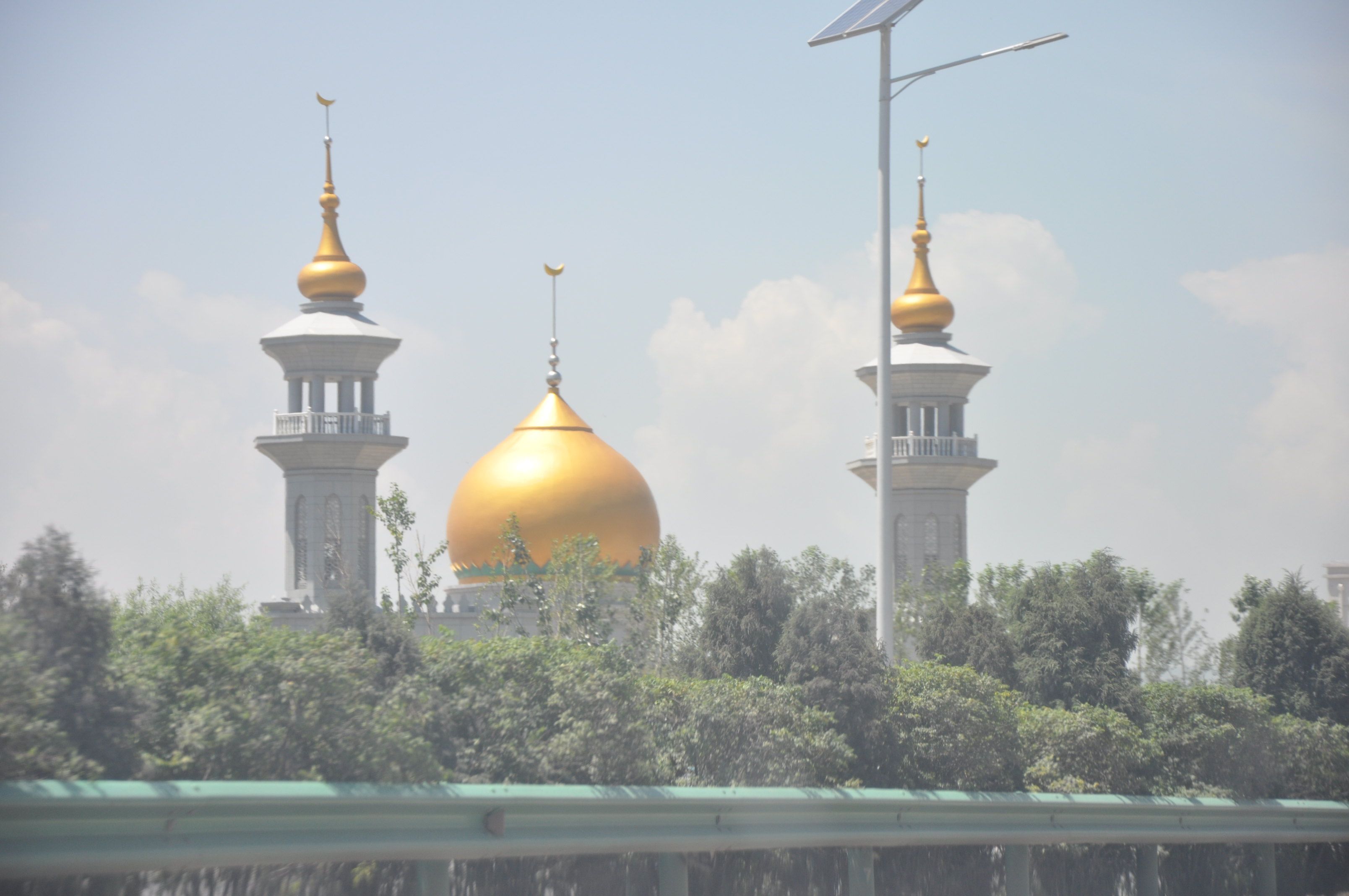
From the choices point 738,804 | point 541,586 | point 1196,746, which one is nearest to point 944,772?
point 1196,746

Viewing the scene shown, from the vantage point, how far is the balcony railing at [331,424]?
44.6 metres

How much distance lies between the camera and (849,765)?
14031mm

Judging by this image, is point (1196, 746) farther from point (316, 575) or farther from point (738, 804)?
point (316, 575)

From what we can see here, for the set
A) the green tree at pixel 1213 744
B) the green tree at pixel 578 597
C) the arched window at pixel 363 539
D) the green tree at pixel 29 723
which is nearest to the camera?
the green tree at pixel 29 723

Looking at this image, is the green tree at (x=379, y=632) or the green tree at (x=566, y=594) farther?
the green tree at (x=566, y=594)

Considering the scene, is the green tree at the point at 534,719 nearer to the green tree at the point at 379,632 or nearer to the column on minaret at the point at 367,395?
the green tree at the point at 379,632

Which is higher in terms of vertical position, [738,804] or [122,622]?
[122,622]

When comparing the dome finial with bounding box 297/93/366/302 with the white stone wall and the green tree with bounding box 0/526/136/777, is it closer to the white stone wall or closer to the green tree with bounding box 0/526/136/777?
the white stone wall

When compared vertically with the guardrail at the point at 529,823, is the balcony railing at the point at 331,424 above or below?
above

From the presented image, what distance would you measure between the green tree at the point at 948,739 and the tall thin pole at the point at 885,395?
35.3 inches

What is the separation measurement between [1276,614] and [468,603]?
2868 cm

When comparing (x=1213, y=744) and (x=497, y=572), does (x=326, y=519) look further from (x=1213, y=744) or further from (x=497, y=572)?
(x=1213, y=744)

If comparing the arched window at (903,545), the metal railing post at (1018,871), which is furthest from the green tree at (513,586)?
the arched window at (903,545)

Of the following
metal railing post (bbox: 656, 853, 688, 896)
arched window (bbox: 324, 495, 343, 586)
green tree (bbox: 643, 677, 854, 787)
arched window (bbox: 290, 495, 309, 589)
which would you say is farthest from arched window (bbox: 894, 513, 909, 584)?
metal railing post (bbox: 656, 853, 688, 896)
